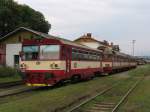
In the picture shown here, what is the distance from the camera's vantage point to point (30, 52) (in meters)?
20.7

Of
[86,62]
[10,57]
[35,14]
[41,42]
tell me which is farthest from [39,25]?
[41,42]

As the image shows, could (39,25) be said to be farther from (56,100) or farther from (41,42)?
(56,100)

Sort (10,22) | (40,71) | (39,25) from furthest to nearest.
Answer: (39,25) → (10,22) → (40,71)

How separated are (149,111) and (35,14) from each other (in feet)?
201

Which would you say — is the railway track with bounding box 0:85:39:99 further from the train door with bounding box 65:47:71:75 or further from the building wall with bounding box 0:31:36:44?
the building wall with bounding box 0:31:36:44

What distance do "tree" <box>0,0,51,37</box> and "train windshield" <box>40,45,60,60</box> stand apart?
4309 centimetres

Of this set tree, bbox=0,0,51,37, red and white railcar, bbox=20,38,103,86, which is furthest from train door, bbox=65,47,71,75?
tree, bbox=0,0,51,37

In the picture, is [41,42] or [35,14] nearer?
[41,42]

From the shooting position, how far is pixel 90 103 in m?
14.0

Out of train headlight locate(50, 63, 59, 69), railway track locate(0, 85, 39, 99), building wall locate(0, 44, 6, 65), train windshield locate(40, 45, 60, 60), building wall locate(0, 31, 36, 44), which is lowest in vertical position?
railway track locate(0, 85, 39, 99)

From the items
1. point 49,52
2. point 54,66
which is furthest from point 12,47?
point 54,66

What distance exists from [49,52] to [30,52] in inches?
52.7

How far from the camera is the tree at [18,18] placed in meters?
62.5

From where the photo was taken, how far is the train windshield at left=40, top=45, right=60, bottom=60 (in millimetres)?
19859
